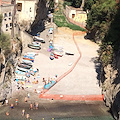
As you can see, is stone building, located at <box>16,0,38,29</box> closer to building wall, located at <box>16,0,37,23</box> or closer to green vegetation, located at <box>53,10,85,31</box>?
building wall, located at <box>16,0,37,23</box>

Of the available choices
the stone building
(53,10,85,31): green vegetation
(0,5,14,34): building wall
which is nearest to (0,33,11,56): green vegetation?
(0,5,14,34): building wall

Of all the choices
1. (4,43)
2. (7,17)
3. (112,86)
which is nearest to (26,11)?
(7,17)

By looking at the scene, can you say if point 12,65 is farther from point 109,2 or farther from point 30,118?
point 109,2

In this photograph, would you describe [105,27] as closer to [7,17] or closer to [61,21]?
[7,17]

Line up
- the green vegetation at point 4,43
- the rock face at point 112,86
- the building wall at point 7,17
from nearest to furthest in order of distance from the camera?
the rock face at point 112,86 → the green vegetation at point 4,43 → the building wall at point 7,17

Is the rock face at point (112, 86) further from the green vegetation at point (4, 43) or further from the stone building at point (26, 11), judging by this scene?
the stone building at point (26, 11)

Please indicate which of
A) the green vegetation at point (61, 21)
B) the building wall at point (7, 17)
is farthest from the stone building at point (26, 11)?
the green vegetation at point (61, 21)
